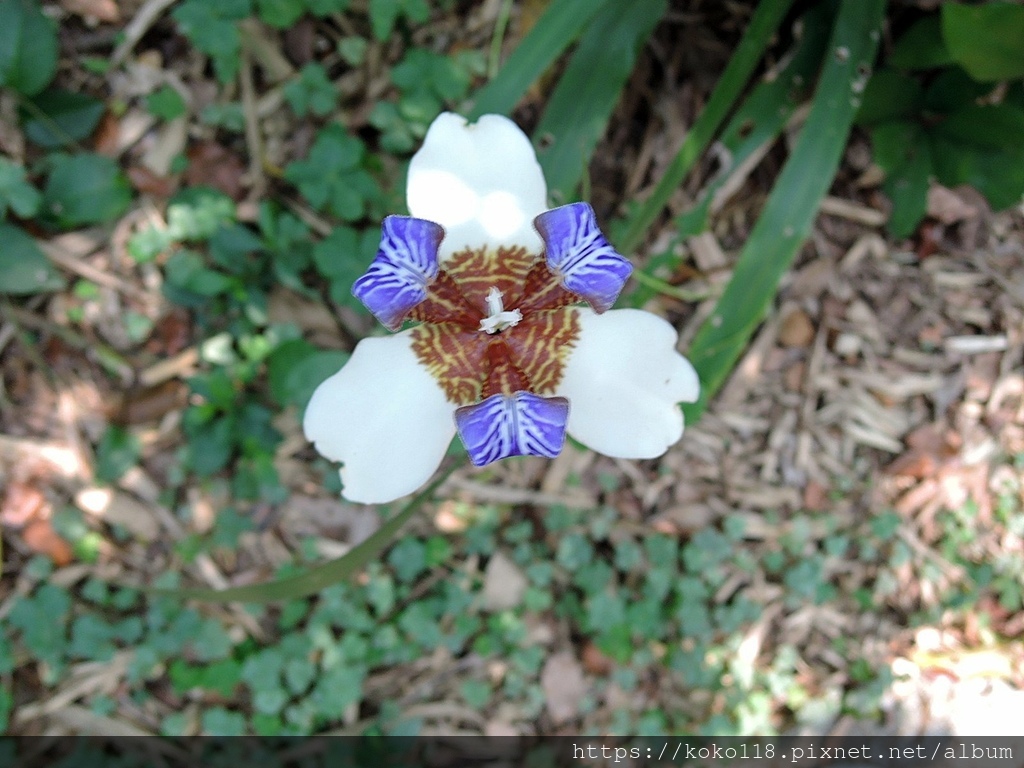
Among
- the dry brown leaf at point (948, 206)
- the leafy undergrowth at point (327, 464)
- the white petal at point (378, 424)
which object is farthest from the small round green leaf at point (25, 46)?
the dry brown leaf at point (948, 206)

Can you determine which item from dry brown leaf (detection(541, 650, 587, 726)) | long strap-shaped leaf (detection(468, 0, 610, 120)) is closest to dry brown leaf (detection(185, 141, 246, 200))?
long strap-shaped leaf (detection(468, 0, 610, 120))

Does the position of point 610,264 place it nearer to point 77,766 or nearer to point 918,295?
point 918,295

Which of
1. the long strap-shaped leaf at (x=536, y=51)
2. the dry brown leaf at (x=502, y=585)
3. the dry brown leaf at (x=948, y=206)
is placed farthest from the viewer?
the dry brown leaf at (x=948, y=206)

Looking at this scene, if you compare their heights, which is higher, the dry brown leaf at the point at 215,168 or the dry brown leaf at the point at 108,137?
the dry brown leaf at the point at 108,137

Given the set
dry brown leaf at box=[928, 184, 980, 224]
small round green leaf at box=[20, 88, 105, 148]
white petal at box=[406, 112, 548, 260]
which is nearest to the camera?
white petal at box=[406, 112, 548, 260]

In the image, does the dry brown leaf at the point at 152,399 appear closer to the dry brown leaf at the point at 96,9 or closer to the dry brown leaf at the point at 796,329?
the dry brown leaf at the point at 96,9

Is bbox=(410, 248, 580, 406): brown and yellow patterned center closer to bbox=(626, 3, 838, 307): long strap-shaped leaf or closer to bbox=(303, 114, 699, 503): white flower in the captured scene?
bbox=(303, 114, 699, 503): white flower
